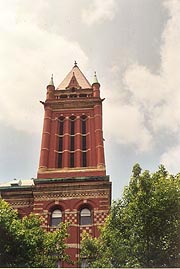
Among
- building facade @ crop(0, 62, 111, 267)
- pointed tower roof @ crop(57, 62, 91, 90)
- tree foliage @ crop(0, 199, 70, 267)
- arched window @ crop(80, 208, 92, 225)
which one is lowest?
tree foliage @ crop(0, 199, 70, 267)

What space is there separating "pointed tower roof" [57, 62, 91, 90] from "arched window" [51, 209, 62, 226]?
63.7 ft

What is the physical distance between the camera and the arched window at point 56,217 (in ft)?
115

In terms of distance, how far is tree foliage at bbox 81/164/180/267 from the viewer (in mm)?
21031

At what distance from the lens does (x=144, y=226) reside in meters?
21.7

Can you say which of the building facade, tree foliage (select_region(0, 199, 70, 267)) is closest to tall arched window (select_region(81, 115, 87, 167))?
the building facade

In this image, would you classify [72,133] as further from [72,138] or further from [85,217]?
[85,217]

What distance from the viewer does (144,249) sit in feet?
69.8

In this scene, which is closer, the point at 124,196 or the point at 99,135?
the point at 124,196

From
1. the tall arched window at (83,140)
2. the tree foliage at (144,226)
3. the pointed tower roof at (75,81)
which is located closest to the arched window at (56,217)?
the tall arched window at (83,140)

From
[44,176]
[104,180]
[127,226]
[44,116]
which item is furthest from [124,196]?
[44,116]

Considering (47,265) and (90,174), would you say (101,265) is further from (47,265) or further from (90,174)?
(90,174)

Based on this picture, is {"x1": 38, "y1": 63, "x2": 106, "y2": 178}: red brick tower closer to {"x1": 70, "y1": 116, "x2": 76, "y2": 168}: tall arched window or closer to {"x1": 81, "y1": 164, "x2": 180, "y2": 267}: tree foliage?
{"x1": 70, "y1": 116, "x2": 76, "y2": 168}: tall arched window

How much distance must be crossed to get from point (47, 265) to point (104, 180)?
14534mm

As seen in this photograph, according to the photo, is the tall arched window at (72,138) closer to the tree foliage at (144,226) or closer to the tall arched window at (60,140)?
the tall arched window at (60,140)
